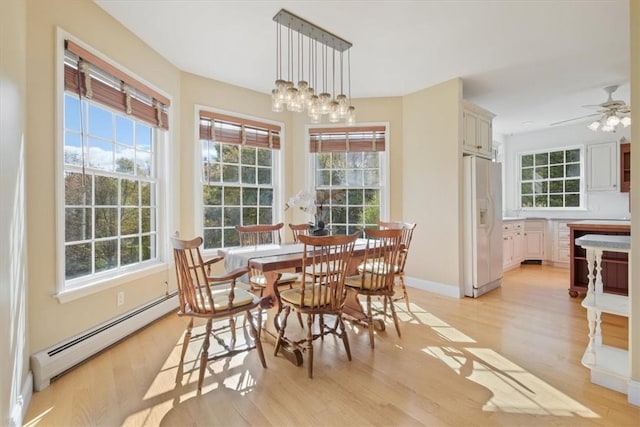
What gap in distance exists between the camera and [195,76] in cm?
373

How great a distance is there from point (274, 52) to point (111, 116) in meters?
1.66

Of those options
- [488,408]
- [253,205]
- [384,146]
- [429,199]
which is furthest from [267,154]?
[488,408]

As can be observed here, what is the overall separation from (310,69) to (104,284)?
298cm

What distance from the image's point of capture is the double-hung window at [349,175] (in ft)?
15.0

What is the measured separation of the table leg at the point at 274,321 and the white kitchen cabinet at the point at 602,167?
6.06m

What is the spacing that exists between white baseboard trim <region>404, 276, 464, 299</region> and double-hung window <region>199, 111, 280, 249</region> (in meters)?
2.20

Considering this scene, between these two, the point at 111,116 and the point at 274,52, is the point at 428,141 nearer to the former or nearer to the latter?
the point at 274,52

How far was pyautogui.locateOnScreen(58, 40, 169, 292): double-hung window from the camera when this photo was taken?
7.62 ft

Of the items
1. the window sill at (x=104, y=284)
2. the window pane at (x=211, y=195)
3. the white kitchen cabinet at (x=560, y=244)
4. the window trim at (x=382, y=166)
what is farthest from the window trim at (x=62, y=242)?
the white kitchen cabinet at (x=560, y=244)

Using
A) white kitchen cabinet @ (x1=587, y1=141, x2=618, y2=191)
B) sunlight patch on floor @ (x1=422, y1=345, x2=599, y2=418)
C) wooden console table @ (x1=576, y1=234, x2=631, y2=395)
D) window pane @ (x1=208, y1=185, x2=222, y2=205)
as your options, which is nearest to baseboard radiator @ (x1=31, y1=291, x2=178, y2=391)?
window pane @ (x1=208, y1=185, x2=222, y2=205)

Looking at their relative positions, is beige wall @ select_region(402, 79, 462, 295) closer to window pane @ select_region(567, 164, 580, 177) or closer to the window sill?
the window sill

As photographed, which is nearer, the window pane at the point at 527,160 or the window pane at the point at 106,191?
the window pane at the point at 106,191

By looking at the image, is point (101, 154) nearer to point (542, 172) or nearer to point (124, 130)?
point (124, 130)

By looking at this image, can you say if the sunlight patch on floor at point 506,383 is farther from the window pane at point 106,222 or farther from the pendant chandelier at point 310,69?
the window pane at point 106,222
